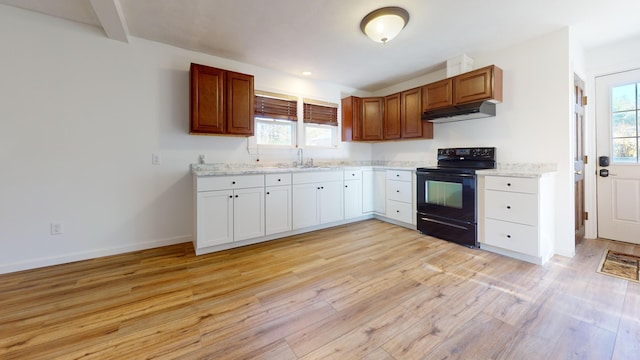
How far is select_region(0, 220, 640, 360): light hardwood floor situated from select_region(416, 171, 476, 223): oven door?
56cm

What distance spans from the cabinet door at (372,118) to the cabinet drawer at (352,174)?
788 mm

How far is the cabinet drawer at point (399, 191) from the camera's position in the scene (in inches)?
149

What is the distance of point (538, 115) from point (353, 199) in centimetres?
257

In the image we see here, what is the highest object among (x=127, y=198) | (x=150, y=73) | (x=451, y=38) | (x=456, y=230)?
(x=451, y=38)

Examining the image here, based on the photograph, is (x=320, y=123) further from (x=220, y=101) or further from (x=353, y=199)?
(x=220, y=101)

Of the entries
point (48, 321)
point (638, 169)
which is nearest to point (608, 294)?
point (638, 169)

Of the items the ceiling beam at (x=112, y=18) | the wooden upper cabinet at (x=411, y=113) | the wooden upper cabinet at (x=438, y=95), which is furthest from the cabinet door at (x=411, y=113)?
the ceiling beam at (x=112, y=18)

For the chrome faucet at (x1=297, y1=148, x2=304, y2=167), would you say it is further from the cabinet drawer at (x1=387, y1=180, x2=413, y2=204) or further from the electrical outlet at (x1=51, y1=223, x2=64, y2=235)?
the electrical outlet at (x1=51, y1=223, x2=64, y2=235)

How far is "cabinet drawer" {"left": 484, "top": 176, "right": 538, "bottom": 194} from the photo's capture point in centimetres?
250

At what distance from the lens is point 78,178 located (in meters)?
2.69

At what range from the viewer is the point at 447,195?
326 centimetres

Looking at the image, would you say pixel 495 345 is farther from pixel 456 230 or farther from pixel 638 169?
pixel 638 169

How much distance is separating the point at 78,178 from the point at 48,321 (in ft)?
5.21

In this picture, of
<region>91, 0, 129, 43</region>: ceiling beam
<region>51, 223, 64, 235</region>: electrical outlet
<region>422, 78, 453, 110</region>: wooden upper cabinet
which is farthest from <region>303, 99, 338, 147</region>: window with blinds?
<region>51, 223, 64, 235</region>: electrical outlet
